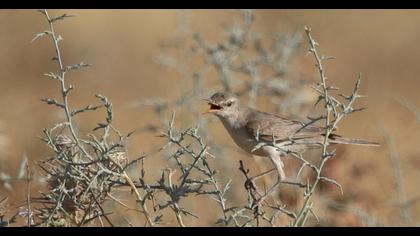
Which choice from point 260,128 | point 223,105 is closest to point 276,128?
point 260,128

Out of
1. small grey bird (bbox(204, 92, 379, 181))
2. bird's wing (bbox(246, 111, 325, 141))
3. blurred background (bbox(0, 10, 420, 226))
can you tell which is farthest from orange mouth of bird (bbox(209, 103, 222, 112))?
blurred background (bbox(0, 10, 420, 226))

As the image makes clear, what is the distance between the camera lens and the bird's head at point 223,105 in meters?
6.37

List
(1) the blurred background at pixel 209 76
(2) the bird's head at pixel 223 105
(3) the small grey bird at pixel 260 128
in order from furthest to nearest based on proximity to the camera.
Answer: (1) the blurred background at pixel 209 76
(2) the bird's head at pixel 223 105
(3) the small grey bird at pixel 260 128

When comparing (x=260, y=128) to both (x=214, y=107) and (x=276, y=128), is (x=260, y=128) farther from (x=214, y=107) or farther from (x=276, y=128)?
(x=214, y=107)

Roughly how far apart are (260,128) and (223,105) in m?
0.39

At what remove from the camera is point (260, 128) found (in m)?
6.14

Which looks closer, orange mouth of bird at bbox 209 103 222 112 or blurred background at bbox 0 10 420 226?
orange mouth of bird at bbox 209 103 222 112

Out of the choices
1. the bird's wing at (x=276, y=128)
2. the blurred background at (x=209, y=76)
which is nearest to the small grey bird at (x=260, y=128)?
the bird's wing at (x=276, y=128)

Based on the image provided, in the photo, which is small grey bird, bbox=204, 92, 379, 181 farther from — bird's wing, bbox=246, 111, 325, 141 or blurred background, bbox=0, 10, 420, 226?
blurred background, bbox=0, 10, 420, 226

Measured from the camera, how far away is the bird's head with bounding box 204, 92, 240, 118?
6.37 meters

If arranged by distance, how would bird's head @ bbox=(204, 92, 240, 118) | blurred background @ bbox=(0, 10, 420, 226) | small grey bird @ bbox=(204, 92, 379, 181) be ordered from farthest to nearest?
blurred background @ bbox=(0, 10, 420, 226) → bird's head @ bbox=(204, 92, 240, 118) → small grey bird @ bbox=(204, 92, 379, 181)

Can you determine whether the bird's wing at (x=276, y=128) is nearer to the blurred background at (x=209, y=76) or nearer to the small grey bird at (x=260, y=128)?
the small grey bird at (x=260, y=128)

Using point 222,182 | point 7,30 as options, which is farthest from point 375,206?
point 7,30

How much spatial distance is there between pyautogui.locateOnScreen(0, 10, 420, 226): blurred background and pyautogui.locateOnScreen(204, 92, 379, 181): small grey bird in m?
0.58
